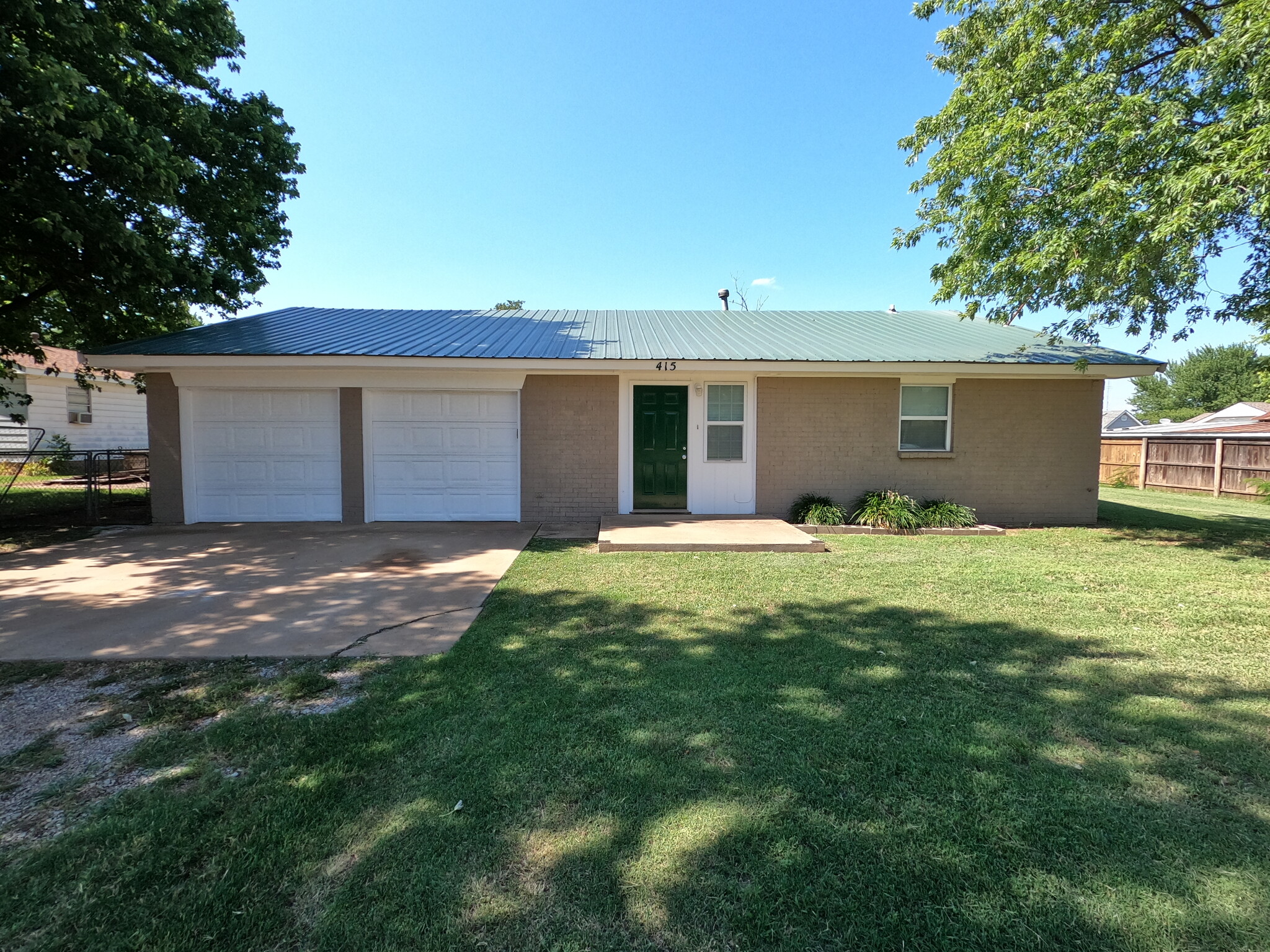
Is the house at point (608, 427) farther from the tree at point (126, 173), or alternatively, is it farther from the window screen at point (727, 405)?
the tree at point (126, 173)

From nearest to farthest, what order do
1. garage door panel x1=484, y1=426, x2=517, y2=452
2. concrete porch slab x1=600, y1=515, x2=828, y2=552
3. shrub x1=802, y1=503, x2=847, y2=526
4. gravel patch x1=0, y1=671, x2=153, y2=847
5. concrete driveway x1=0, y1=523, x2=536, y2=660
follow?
gravel patch x1=0, y1=671, x2=153, y2=847 → concrete driveway x1=0, y1=523, x2=536, y2=660 → concrete porch slab x1=600, y1=515, x2=828, y2=552 → shrub x1=802, y1=503, x2=847, y2=526 → garage door panel x1=484, y1=426, x2=517, y2=452

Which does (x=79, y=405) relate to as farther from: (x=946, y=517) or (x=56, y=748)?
(x=946, y=517)

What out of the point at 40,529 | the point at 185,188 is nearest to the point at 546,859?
the point at 40,529

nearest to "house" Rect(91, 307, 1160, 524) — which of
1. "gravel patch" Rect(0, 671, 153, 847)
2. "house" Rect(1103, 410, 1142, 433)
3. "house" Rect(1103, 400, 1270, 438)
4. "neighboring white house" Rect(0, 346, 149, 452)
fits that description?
"gravel patch" Rect(0, 671, 153, 847)

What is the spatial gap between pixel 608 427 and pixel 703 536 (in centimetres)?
276

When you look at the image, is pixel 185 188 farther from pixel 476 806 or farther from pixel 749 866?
pixel 749 866

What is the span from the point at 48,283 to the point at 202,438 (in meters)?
3.89

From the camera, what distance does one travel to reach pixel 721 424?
971cm

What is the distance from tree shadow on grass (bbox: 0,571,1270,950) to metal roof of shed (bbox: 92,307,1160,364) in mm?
6460

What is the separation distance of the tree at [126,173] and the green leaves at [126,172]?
2 cm

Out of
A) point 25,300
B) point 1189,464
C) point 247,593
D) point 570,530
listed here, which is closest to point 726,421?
point 570,530

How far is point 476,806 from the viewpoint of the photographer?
2344 mm

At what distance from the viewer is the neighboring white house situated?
16594 millimetres

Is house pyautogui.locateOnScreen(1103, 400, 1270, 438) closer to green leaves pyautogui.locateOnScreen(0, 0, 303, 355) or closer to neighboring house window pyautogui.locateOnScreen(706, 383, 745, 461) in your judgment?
neighboring house window pyautogui.locateOnScreen(706, 383, 745, 461)
